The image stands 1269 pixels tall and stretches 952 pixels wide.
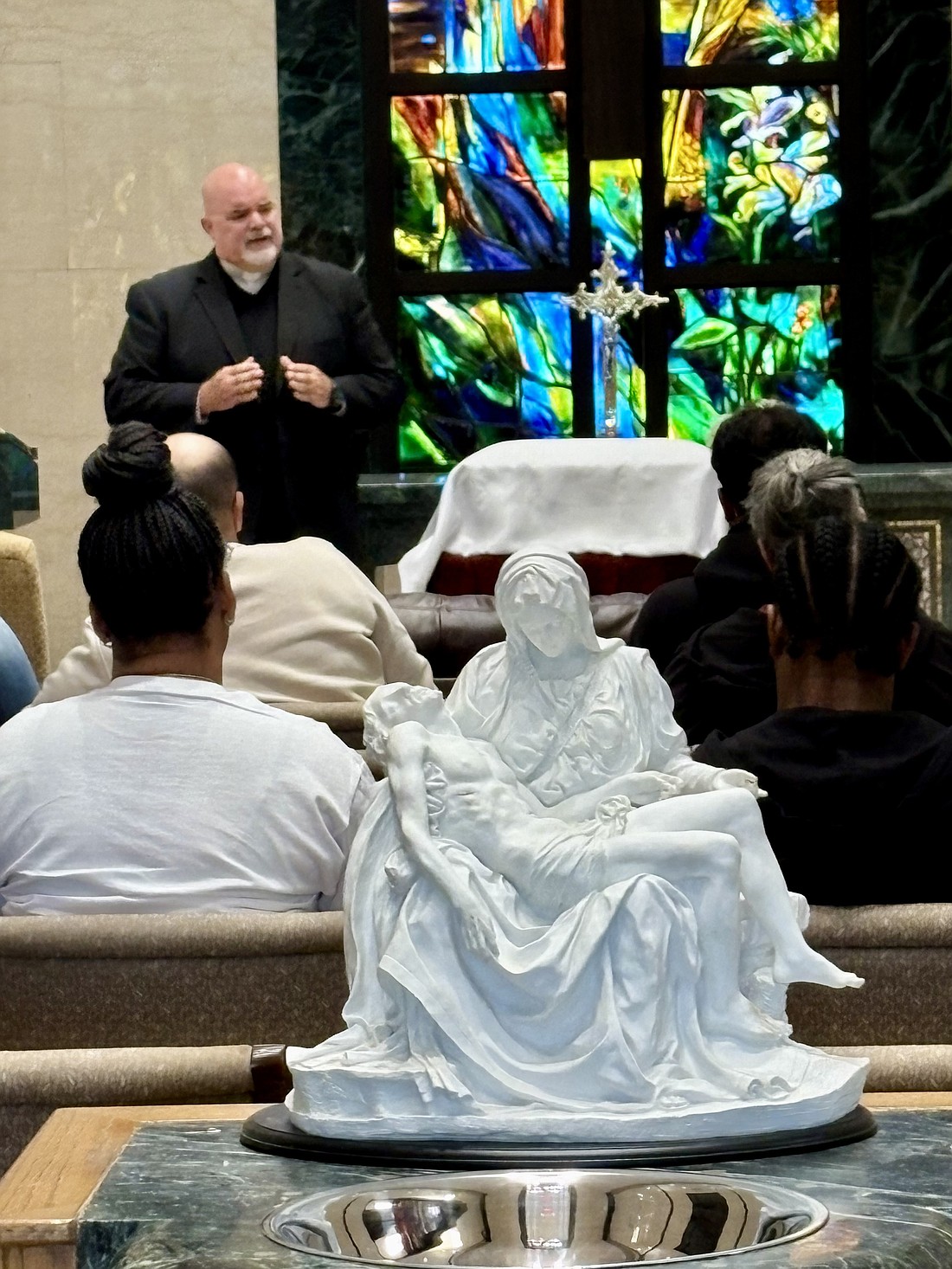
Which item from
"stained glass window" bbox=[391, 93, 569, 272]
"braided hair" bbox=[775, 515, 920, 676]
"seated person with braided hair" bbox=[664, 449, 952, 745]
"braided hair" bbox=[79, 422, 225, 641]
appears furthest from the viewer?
"stained glass window" bbox=[391, 93, 569, 272]

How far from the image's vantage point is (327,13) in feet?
32.6

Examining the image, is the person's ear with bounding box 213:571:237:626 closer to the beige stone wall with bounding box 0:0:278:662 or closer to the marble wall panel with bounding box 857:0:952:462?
the beige stone wall with bounding box 0:0:278:662

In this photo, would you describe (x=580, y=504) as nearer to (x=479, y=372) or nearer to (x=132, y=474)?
(x=479, y=372)

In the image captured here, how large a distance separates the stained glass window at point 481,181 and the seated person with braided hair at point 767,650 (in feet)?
21.3

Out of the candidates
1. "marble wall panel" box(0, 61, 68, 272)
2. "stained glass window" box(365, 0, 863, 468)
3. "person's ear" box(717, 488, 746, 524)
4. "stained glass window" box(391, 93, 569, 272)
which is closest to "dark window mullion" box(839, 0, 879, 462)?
"stained glass window" box(365, 0, 863, 468)

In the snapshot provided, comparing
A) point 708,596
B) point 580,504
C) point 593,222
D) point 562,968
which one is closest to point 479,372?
point 593,222

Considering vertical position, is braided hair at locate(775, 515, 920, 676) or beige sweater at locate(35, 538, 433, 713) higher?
braided hair at locate(775, 515, 920, 676)

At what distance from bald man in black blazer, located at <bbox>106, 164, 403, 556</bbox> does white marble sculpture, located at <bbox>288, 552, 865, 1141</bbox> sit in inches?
181

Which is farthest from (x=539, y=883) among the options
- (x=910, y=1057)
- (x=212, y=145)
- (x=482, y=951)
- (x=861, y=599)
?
(x=212, y=145)

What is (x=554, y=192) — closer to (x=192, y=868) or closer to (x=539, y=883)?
(x=192, y=868)

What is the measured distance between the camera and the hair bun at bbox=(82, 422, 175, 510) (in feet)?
10.8

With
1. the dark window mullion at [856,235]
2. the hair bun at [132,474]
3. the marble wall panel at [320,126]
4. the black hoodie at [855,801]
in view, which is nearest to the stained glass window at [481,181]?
the marble wall panel at [320,126]

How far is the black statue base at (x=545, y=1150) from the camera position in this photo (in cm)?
212

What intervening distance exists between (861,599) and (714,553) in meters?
1.28
